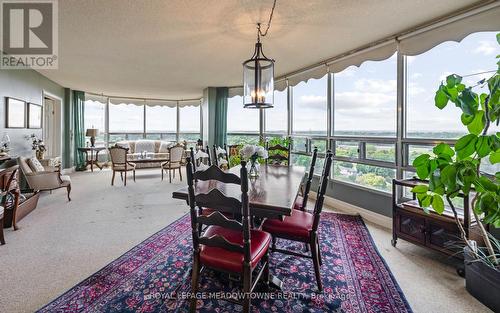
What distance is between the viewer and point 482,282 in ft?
5.68

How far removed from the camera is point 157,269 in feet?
7.07

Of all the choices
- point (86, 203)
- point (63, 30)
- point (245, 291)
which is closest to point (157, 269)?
point (245, 291)

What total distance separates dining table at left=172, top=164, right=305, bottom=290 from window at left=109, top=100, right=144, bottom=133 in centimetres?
795

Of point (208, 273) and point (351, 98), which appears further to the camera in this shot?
point (351, 98)

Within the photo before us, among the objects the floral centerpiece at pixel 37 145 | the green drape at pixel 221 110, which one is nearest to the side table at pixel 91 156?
the floral centerpiece at pixel 37 145

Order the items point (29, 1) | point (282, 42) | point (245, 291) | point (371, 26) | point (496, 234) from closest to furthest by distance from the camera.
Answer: point (245, 291) < point (496, 234) < point (29, 1) < point (371, 26) < point (282, 42)

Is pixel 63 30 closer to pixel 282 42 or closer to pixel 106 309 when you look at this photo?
pixel 282 42

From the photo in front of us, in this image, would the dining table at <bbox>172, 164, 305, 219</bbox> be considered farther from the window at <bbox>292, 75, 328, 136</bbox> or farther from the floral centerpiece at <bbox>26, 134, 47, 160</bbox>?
the floral centerpiece at <bbox>26, 134, 47, 160</bbox>

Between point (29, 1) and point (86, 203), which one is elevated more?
point (29, 1)

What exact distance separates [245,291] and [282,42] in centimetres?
312

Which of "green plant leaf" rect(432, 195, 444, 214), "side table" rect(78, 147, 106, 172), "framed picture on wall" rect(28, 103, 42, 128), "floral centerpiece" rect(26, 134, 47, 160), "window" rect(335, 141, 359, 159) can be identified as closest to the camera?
"green plant leaf" rect(432, 195, 444, 214)

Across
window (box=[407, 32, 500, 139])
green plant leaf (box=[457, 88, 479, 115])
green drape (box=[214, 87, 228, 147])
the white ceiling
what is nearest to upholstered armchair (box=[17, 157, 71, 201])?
the white ceiling

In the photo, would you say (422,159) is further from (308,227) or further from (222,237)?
(222,237)

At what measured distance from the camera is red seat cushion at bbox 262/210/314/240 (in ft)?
6.39
